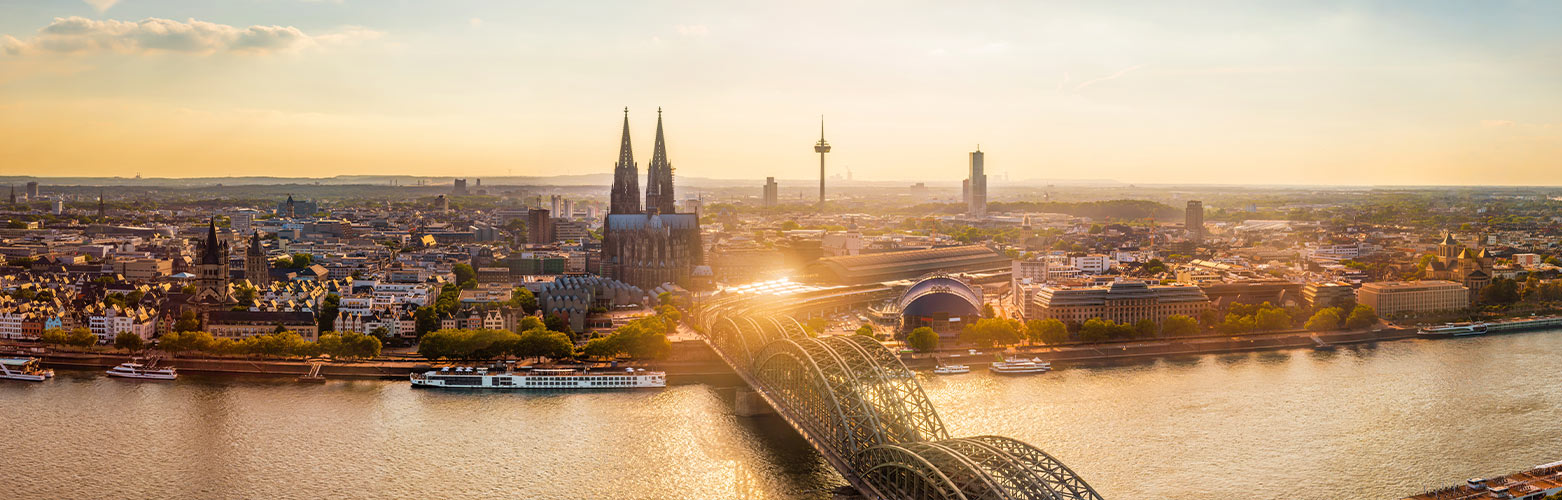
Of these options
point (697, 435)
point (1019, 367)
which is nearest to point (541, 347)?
point (697, 435)

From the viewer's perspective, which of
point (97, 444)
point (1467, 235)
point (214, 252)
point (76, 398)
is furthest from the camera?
point (1467, 235)

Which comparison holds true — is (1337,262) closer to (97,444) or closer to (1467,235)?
(1467,235)

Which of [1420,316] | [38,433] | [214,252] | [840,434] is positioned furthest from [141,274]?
[1420,316]

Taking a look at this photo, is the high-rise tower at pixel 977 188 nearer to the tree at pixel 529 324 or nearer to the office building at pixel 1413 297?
the office building at pixel 1413 297

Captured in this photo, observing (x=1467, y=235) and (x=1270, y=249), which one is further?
(x=1467, y=235)

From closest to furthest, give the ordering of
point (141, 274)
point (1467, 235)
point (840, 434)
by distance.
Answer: point (840, 434), point (141, 274), point (1467, 235)

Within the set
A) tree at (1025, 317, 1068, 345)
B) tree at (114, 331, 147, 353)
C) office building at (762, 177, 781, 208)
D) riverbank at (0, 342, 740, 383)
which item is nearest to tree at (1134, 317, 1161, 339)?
tree at (1025, 317, 1068, 345)

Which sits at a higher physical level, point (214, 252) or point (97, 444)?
point (214, 252)
